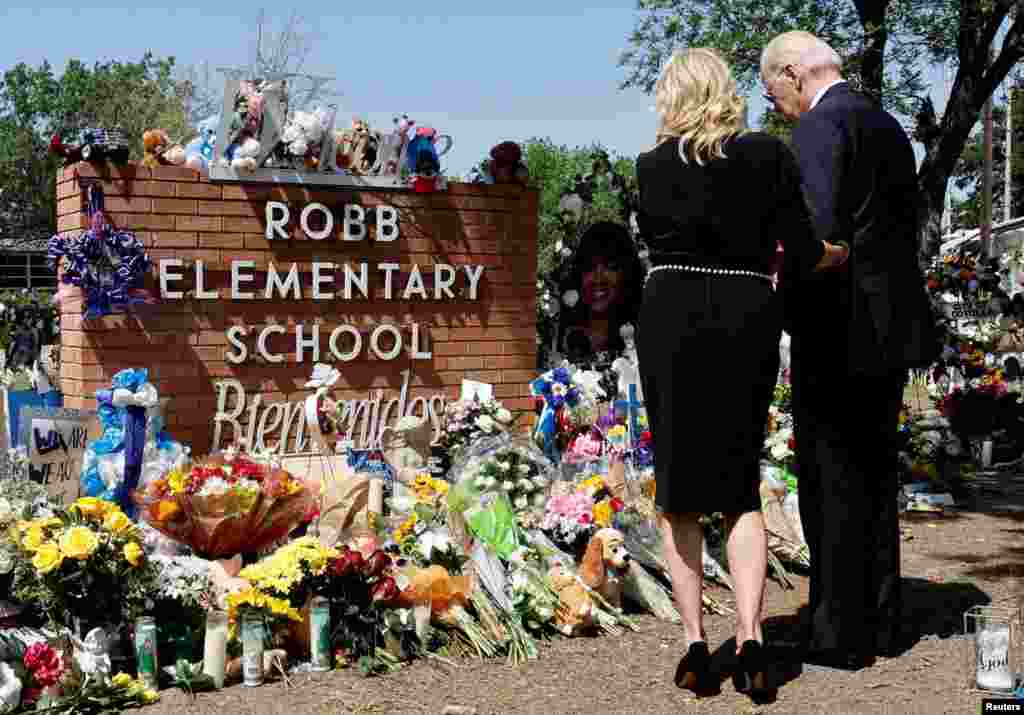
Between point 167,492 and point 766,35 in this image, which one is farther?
point 766,35

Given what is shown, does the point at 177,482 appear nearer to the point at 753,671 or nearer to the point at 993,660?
the point at 753,671

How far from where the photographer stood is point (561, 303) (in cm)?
789

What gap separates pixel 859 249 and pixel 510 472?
189cm

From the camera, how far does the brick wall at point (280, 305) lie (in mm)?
5957

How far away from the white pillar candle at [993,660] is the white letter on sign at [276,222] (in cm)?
390

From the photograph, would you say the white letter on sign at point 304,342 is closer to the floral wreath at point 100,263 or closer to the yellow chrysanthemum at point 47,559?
the floral wreath at point 100,263

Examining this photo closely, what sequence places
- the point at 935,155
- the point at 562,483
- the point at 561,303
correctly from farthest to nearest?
the point at 935,155 < the point at 561,303 < the point at 562,483

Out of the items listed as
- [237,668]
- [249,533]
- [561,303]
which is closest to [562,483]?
[249,533]

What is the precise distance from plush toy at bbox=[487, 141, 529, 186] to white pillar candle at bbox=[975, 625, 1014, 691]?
404 cm

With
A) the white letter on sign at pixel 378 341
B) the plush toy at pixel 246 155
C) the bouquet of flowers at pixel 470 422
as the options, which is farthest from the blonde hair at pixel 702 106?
the white letter on sign at pixel 378 341

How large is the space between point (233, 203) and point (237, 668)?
9.45 ft

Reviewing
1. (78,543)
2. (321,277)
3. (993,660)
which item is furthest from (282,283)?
(993,660)

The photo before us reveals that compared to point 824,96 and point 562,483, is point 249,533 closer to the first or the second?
point 562,483

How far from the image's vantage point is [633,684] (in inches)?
156
